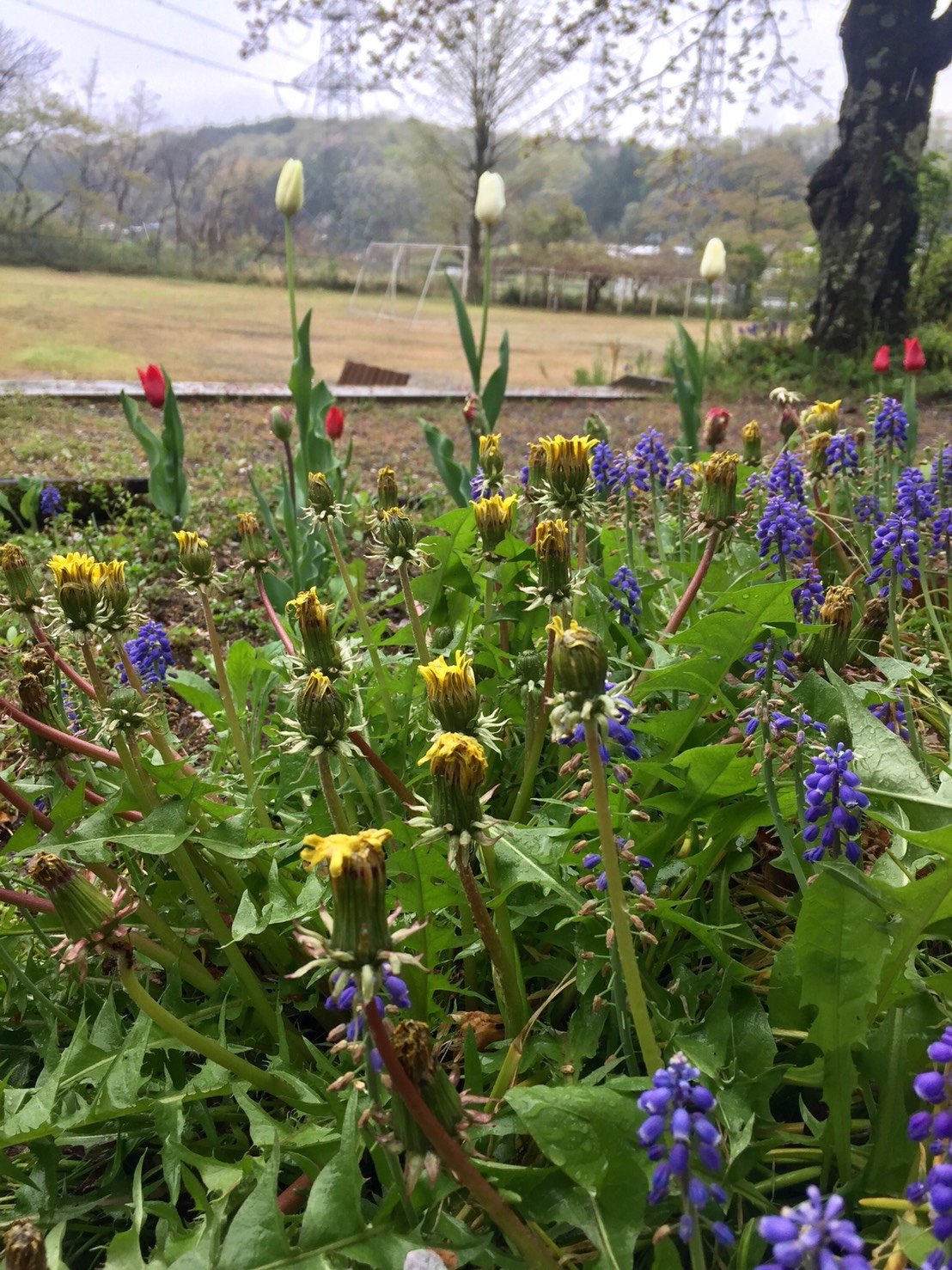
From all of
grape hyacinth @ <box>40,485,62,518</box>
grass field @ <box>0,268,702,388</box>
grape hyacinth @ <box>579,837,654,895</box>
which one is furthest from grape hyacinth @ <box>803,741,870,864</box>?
grass field @ <box>0,268,702,388</box>

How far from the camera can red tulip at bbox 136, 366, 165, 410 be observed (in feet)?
8.72

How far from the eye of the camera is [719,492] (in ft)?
4.21

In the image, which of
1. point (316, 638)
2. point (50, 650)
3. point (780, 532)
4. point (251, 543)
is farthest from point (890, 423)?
point (50, 650)

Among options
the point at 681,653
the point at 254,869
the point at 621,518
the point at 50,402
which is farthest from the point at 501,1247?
the point at 50,402

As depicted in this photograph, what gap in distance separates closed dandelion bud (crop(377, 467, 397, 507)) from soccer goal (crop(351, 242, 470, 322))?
1742 cm

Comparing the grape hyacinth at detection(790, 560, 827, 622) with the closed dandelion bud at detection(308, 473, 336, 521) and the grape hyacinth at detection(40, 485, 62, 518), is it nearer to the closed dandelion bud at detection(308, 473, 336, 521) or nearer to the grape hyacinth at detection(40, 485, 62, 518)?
the closed dandelion bud at detection(308, 473, 336, 521)

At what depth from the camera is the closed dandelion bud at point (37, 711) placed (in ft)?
3.79

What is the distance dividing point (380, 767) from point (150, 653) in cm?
78

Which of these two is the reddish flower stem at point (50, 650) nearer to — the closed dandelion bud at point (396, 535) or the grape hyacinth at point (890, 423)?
the closed dandelion bud at point (396, 535)

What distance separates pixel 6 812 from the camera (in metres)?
1.36

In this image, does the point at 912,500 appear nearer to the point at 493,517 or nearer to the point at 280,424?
the point at 493,517

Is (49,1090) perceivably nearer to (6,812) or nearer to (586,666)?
(6,812)

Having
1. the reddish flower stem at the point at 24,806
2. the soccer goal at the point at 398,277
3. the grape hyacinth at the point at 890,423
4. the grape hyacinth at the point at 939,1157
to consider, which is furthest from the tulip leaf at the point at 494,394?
the soccer goal at the point at 398,277

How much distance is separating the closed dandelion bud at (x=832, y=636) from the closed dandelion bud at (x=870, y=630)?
0.10 metres
